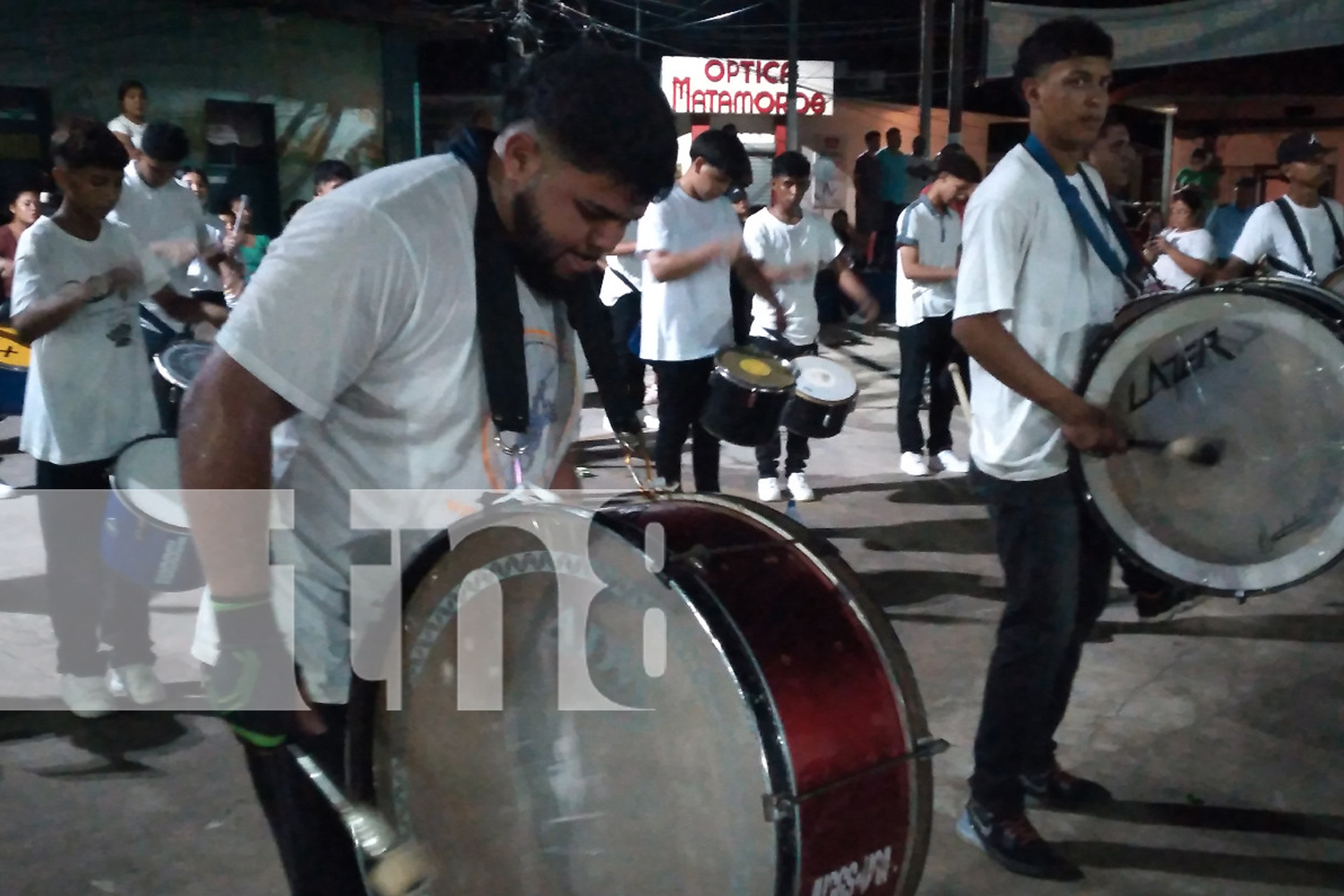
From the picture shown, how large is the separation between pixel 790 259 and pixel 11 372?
4647 millimetres

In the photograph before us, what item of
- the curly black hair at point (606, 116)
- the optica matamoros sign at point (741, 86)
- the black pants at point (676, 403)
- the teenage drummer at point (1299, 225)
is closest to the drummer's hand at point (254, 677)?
the curly black hair at point (606, 116)

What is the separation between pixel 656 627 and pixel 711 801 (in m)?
0.26

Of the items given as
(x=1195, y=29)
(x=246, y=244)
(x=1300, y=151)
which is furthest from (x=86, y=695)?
(x=1195, y=29)

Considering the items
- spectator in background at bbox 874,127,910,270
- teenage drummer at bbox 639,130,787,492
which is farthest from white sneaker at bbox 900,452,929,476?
spectator in background at bbox 874,127,910,270

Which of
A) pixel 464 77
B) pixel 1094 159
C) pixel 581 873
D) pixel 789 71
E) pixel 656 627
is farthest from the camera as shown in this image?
pixel 464 77

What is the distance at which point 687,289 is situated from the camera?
5.32 m

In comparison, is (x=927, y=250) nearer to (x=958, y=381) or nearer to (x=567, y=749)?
(x=958, y=381)

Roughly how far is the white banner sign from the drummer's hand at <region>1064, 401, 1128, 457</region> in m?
5.29

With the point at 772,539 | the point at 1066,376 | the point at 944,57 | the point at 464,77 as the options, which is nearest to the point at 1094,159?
the point at 1066,376

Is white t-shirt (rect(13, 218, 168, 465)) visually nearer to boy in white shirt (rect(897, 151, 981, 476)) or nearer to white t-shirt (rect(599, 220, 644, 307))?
white t-shirt (rect(599, 220, 644, 307))

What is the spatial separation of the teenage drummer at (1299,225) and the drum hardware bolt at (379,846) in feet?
16.3

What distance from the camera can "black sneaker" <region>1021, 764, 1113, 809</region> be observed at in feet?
11.0

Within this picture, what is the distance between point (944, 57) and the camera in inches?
1383

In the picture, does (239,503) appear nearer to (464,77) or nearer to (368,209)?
(368,209)
